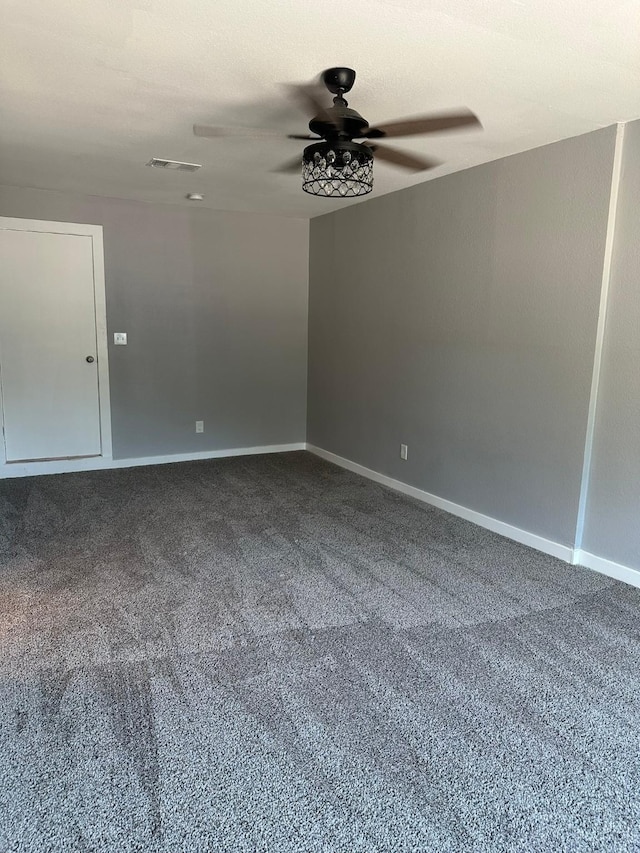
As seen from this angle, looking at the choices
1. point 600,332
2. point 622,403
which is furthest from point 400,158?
point 622,403

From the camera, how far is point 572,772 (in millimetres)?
1724

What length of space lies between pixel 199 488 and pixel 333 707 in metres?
2.86

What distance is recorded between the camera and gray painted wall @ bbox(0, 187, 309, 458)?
4.98 meters

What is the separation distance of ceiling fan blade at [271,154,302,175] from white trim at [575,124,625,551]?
172 cm

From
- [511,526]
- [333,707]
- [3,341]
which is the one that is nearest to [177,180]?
[3,341]

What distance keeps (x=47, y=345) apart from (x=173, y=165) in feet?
6.71

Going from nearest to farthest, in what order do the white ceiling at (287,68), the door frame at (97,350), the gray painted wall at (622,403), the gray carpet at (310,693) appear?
1. the gray carpet at (310,693)
2. the white ceiling at (287,68)
3. the gray painted wall at (622,403)
4. the door frame at (97,350)

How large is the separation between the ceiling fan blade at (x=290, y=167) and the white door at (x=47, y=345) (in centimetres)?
201

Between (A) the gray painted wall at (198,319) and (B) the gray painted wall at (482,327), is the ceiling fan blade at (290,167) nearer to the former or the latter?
(B) the gray painted wall at (482,327)

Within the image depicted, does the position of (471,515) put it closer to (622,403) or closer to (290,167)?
(622,403)

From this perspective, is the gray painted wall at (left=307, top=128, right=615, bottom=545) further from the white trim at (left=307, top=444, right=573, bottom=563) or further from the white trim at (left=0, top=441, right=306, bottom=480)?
the white trim at (left=0, top=441, right=306, bottom=480)

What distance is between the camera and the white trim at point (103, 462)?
487cm

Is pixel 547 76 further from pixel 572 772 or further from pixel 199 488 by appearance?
pixel 199 488

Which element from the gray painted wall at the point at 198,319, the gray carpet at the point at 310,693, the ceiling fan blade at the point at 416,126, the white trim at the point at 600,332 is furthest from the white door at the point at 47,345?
the white trim at the point at 600,332
